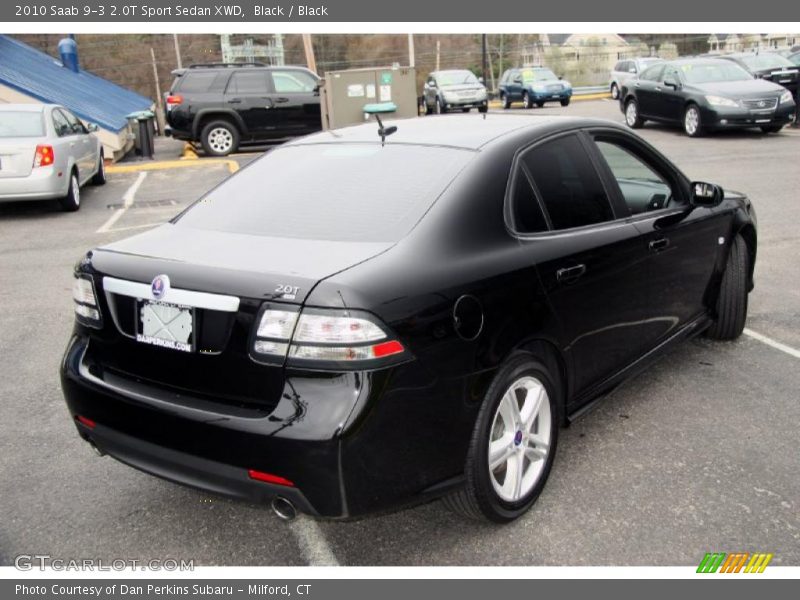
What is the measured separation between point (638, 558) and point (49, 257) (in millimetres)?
7269

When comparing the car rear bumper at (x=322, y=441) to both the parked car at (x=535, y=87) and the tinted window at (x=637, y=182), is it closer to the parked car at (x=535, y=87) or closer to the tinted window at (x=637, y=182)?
the tinted window at (x=637, y=182)

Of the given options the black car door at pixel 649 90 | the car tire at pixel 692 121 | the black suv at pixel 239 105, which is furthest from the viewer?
the black car door at pixel 649 90

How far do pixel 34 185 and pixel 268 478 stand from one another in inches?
355

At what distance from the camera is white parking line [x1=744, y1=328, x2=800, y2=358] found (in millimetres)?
4785

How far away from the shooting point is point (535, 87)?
94.1 ft

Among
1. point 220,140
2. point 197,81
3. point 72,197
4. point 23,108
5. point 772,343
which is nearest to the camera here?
point 772,343

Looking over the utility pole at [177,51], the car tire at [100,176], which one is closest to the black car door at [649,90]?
the car tire at [100,176]

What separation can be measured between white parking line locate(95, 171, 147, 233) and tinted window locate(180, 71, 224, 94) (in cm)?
273

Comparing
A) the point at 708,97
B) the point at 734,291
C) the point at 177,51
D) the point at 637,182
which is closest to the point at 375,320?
the point at 637,182

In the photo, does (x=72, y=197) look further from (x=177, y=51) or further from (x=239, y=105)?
(x=177, y=51)

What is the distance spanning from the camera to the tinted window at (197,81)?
669 inches

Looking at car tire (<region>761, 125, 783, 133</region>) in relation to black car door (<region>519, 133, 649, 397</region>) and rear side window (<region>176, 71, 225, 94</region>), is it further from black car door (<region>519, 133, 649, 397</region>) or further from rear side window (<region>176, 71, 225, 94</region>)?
black car door (<region>519, 133, 649, 397</region>)

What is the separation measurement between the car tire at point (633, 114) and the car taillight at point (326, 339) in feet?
57.8

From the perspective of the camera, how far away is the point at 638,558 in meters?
2.83
